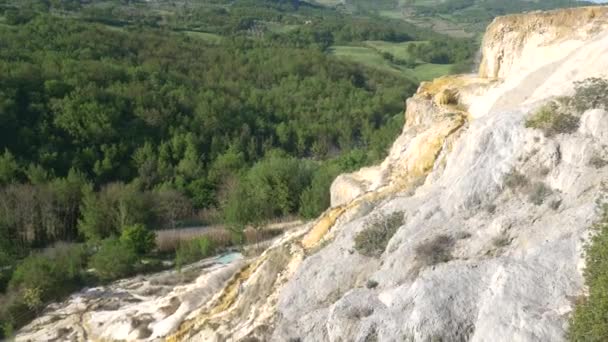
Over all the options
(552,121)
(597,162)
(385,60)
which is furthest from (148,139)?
(385,60)

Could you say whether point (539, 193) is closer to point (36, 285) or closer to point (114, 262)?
point (36, 285)

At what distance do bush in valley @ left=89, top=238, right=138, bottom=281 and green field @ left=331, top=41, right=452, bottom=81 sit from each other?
106 metres

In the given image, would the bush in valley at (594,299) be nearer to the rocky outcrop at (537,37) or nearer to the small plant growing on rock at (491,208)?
the small plant growing on rock at (491,208)

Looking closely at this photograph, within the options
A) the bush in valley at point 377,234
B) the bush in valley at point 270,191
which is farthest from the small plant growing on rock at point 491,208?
Result: the bush in valley at point 270,191

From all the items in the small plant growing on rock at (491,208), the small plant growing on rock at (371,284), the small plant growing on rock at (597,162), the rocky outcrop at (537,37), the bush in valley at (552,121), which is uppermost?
the rocky outcrop at (537,37)

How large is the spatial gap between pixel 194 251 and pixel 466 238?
104 feet

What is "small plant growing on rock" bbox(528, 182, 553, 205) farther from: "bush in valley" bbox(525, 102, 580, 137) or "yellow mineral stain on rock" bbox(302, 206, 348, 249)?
"yellow mineral stain on rock" bbox(302, 206, 348, 249)

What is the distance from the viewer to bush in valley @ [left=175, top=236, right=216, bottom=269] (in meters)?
44.7

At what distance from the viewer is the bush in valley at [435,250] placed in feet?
55.5

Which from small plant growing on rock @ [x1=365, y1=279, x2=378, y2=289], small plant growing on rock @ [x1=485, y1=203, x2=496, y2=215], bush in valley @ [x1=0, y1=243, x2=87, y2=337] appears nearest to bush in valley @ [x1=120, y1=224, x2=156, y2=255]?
bush in valley @ [x1=0, y1=243, x2=87, y2=337]

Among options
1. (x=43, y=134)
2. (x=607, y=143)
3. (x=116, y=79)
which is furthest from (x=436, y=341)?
(x=116, y=79)

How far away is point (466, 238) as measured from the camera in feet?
56.3

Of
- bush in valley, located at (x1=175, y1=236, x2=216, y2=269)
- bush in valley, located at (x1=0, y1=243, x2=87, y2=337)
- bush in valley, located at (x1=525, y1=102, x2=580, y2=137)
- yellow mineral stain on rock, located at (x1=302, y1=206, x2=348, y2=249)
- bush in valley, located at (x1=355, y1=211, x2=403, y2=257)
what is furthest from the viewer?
bush in valley, located at (x1=175, y1=236, x2=216, y2=269)

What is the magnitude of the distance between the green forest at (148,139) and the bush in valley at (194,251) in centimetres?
12
